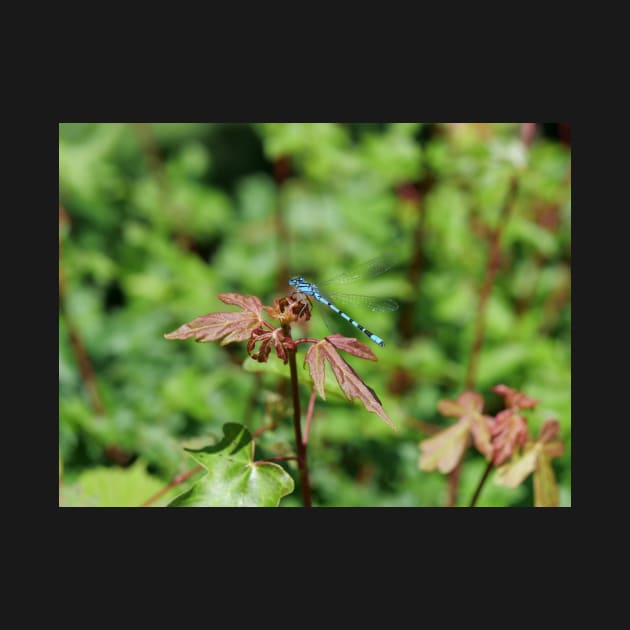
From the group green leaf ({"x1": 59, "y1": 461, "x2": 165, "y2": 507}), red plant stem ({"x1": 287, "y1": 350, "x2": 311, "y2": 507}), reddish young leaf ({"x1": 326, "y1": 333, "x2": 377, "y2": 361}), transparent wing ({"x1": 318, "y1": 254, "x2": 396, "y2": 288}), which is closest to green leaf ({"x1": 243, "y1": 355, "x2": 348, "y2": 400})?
red plant stem ({"x1": 287, "y1": 350, "x2": 311, "y2": 507})

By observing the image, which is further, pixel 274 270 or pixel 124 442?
pixel 274 270

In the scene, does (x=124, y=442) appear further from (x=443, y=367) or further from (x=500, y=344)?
(x=500, y=344)

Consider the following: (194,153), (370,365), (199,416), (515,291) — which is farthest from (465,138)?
(199,416)

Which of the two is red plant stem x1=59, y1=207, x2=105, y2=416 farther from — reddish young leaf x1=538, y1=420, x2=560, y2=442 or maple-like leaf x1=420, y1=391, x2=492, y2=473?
reddish young leaf x1=538, y1=420, x2=560, y2=442

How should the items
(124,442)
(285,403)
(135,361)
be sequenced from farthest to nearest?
1. (135,361)
2. (124,442)
3. (285,403)

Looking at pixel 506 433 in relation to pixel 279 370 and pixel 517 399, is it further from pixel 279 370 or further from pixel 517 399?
pixel 279 370

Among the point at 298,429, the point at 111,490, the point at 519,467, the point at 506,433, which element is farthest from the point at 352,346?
the point at 111,490
